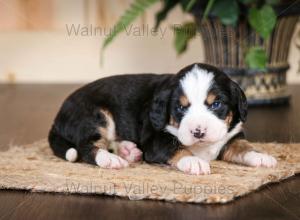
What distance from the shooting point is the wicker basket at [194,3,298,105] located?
349cm

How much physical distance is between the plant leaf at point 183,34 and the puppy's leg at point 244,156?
4.36ft

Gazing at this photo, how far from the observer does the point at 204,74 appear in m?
2.16

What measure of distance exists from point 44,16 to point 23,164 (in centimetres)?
263

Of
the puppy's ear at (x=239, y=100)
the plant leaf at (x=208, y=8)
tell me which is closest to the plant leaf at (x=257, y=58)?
the plant leaf at (x=208, y=8)

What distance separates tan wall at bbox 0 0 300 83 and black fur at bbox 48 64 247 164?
213 centimetres

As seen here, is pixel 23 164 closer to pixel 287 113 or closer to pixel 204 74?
pixel 204 74

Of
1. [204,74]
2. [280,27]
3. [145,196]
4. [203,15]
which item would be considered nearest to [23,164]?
[145,196]

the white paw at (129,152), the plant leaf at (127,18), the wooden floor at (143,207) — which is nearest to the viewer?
the wooden floor at (143,207)

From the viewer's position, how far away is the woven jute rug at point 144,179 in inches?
75.0

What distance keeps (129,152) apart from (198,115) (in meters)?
0.36

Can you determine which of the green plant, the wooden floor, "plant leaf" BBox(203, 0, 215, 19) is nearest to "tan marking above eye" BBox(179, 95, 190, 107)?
the wooden floor

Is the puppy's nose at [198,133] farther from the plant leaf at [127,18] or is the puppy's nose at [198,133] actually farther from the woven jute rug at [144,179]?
the plant leaf at [127,18]

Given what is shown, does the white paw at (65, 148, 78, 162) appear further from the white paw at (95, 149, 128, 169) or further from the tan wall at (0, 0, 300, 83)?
the tan wall at (0, 0, 300, 83)

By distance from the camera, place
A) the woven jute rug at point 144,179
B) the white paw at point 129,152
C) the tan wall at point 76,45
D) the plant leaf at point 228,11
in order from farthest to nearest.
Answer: the tan wall at point 76,45 → the plant leaf at point 228,11 → the white paw at point 129,152 → the woven jute rug at point 144,179
